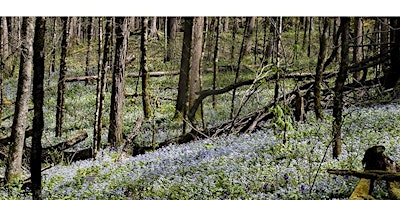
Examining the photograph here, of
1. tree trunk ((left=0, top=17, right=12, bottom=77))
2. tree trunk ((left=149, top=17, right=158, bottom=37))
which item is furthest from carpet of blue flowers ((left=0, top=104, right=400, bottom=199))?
tree trunk ((left=149, top=17, right=158, bottom=37))

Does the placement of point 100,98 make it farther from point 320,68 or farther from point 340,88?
point 340,88

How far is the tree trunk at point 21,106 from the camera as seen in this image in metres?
5.42

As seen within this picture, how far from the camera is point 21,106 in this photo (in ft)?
18.5

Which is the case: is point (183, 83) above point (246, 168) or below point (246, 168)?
above

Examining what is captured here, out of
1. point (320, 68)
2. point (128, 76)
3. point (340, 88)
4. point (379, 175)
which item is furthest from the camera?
point (128, 76)

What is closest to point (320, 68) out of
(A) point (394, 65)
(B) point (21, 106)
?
(A) point (394, 65)

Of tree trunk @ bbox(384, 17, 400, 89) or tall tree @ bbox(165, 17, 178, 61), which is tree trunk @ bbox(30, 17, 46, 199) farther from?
tree trunk @ bbox(384, 17, 400, 89)

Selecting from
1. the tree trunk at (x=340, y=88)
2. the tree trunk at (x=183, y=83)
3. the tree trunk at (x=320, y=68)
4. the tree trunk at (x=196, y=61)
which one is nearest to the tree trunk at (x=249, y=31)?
the tree trunk at (x=196, y=61)

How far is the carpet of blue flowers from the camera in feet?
14.3

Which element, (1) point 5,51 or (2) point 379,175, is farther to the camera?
(1) point 5,51

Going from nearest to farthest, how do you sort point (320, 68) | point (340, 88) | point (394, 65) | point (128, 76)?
point (340, 88) < point (320, 68) < point (394, 65) < point (128, 76)

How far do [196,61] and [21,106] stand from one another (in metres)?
2.80
